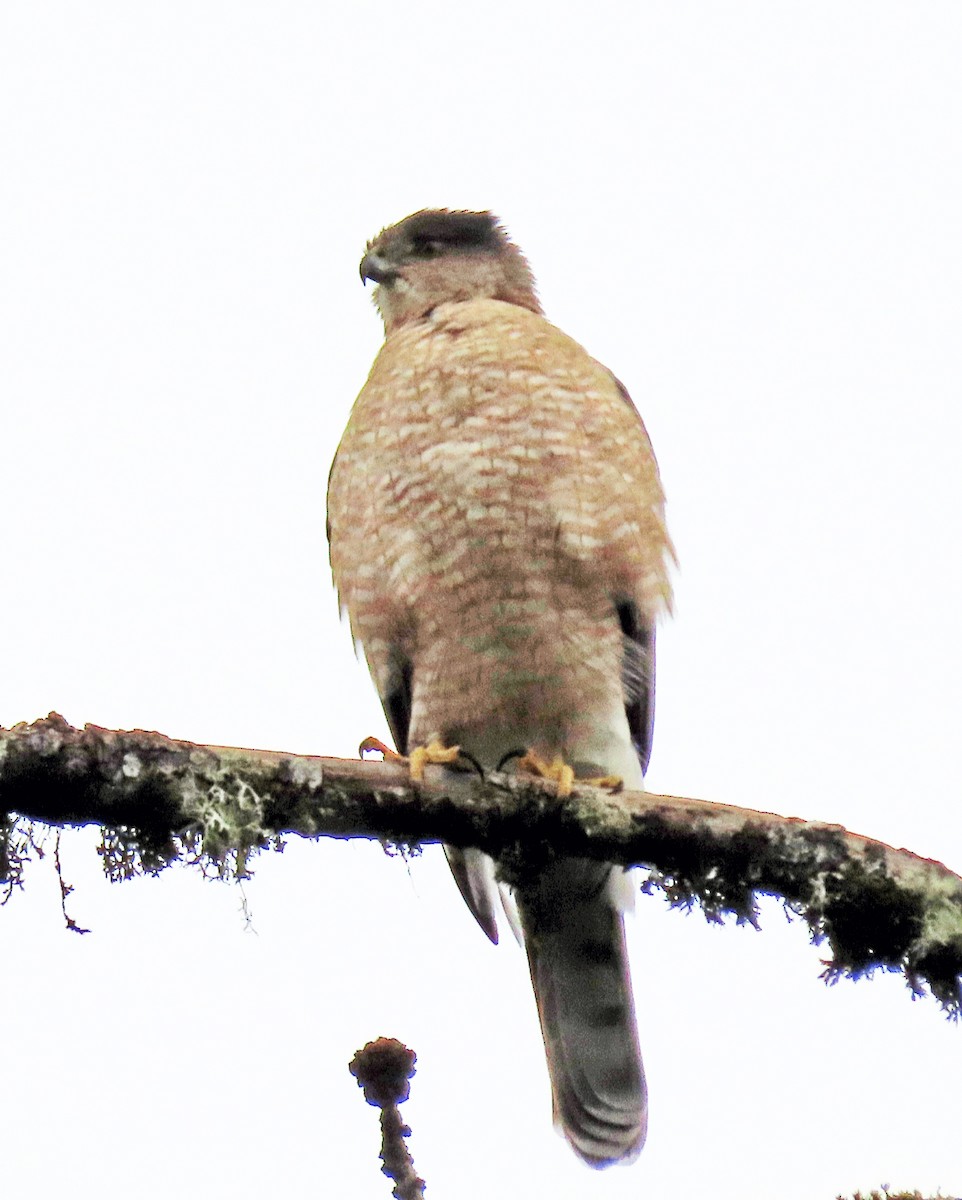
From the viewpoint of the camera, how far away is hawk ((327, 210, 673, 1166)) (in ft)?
14.4

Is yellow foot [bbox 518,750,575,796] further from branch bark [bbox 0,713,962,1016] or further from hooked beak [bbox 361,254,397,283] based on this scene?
hooked beak [bbox 361,254,397,283]

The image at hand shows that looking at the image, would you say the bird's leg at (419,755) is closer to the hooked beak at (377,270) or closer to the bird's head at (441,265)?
the bird's head at (441,265)

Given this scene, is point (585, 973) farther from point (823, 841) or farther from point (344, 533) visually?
point (823, 841)

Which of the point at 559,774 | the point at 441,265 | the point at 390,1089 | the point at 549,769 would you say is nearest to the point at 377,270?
the point at 441,265

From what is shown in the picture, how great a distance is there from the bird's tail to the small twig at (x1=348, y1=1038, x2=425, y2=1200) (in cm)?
218

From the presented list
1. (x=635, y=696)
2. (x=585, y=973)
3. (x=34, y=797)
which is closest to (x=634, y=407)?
(x=635, y=696)

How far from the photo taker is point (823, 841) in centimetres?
294

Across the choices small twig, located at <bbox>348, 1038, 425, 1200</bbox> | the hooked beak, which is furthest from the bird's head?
small twig, located at <bbox>348, 1038, 425, 1200</bbox>

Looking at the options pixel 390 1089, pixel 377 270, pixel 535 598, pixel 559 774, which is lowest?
pixel 390 1089

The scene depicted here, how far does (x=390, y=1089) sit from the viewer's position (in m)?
2.11

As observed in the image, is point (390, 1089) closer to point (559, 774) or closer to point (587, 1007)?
point (559, 774)

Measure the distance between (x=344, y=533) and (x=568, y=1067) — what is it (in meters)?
1.70

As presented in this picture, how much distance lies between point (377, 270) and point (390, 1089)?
401cm

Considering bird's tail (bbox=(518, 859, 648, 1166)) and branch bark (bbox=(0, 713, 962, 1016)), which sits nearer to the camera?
branch bark (bbox=(0, 713, 962, 1016))
